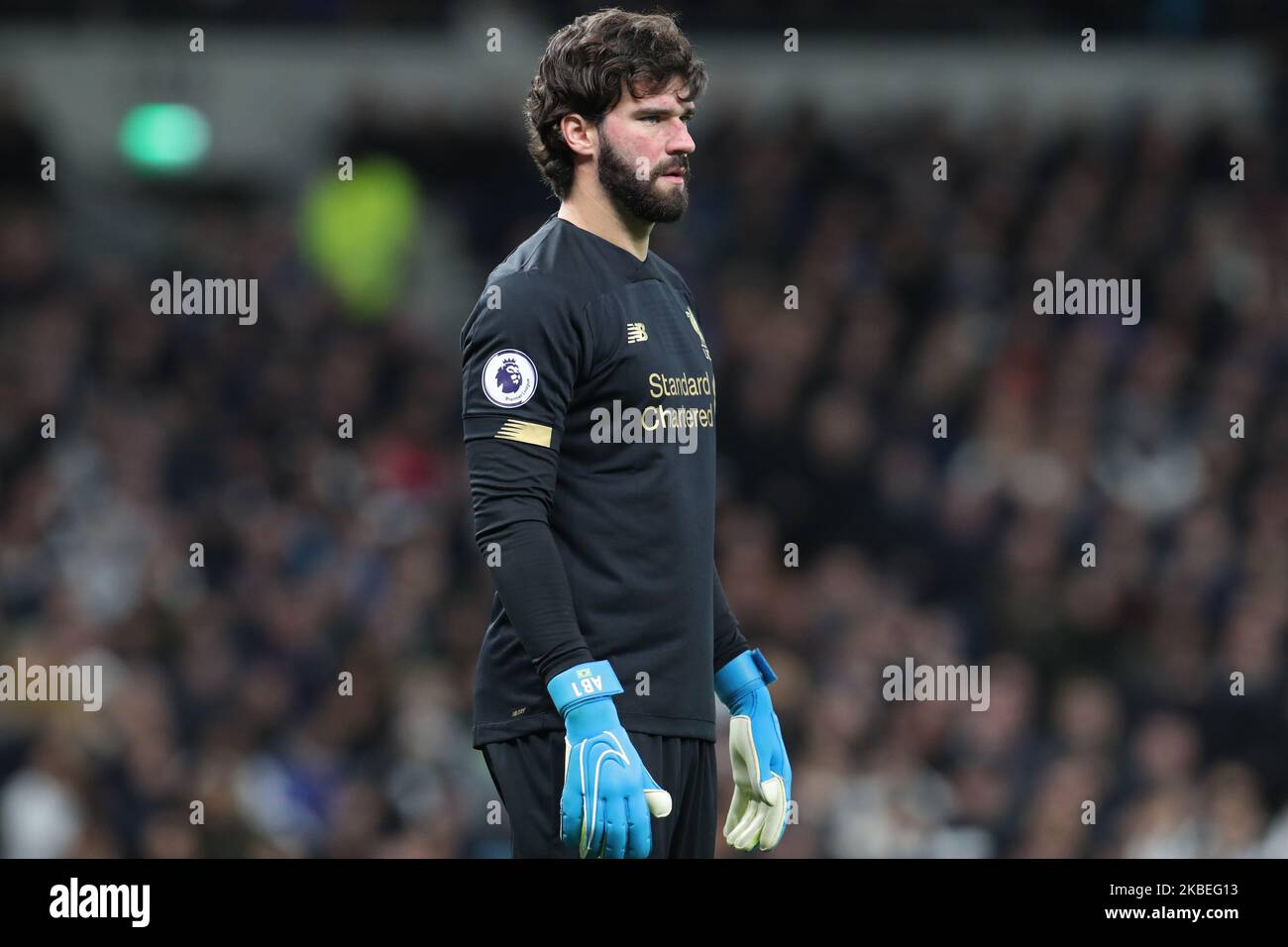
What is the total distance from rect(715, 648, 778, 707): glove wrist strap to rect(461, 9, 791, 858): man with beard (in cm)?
25

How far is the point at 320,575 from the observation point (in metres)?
9.04

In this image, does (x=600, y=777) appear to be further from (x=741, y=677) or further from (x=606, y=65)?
(x=606, y=65)

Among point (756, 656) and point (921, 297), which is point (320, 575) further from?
point (756, 656)

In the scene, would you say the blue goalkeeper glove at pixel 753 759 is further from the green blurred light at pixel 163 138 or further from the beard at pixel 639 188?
the green blurred light at pixel 163 138

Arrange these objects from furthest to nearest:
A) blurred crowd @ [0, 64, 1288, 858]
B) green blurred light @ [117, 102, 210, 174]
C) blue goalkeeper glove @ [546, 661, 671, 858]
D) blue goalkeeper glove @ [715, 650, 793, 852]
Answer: green blurred light @ [117, 102, 210, 174]
blurred crowd @ [0, 64, 1288, 858]
blue goalkeeper glove @ [715, 650, 793, 852]
blue goalkeeper glove @ [546, 661, 671, 858]

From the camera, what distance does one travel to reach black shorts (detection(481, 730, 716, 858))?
3.63 metres

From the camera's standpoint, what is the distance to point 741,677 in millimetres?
4059

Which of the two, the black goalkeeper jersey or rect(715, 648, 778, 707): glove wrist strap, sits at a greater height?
the black goalkeeper jersey

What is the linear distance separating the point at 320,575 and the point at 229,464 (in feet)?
2.90

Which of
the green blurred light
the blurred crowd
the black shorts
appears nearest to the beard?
the black shorts

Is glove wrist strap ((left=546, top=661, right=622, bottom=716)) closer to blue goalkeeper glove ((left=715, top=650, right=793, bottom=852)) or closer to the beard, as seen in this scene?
blue goalkeeper glove ((left=715, top=650, right=793, bottom=852))

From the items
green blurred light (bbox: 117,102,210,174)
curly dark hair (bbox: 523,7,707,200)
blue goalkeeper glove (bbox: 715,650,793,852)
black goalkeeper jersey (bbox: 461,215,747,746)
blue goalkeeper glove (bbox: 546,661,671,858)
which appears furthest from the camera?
green blurred light (bbox: 117,102,210,174)

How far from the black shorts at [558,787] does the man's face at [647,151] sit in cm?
101

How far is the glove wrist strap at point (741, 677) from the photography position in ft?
13.3
